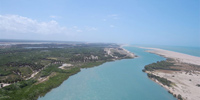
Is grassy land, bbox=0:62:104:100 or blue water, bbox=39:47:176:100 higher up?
grassy land, bbox=0:62:104:100

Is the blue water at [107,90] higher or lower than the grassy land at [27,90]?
lower

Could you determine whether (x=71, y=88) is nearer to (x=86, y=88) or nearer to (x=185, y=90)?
(x=86, y=88)

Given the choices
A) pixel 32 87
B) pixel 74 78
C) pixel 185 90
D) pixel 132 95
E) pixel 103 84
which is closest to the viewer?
pixel 32 87

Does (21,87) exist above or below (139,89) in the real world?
above

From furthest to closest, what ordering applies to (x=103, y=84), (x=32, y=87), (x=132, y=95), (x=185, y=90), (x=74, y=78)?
1. (x=74, y=78)
2. (x=103, y=84)
3. (x=185, y=90)
4. (x=132, y=95)
5. (x=32, y=87)

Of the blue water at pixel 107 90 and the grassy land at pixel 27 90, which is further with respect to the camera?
the blue water at pixel 107 90

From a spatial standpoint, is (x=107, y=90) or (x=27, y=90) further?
(x=107, y=90)

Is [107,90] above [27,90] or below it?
below

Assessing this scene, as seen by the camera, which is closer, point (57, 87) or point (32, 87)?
point (32, 87)

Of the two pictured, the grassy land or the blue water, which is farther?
the blue water

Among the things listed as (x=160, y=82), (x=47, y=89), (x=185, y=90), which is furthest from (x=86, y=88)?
(x=185, y=90)
